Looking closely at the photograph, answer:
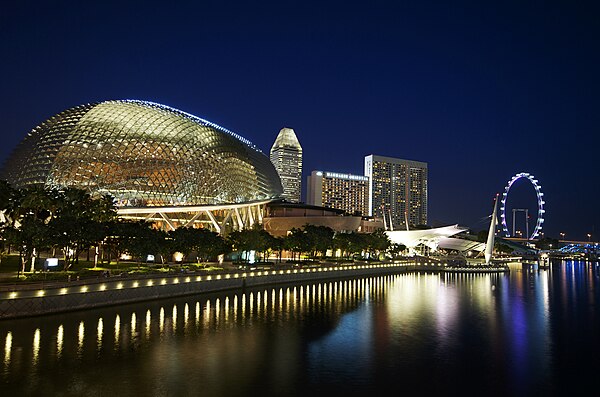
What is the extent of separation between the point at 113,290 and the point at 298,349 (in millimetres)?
15642

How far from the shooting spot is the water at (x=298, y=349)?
62.7ft

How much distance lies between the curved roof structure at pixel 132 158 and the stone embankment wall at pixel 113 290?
76.6 ft

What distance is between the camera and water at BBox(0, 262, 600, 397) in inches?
752

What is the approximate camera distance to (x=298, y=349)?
25.1m

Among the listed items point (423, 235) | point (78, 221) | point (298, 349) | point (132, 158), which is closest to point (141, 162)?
point (132, 158)

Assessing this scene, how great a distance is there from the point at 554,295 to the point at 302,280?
1095 inches

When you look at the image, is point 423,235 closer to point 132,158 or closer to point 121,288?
point 132,158

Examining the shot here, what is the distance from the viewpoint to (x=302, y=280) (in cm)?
5625

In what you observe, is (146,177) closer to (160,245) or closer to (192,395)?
(160,245)

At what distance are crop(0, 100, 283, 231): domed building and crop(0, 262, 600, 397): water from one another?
28.8m

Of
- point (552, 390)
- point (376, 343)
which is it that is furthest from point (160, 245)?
point (552, 390)

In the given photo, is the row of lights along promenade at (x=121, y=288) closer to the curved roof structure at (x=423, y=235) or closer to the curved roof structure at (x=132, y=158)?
the curved roof structure at (x=132, y=158)

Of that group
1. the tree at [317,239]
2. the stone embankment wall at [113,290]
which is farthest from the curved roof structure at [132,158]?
the stone embankment wall at [113,290]

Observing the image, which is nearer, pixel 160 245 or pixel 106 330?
pixel 106 330
